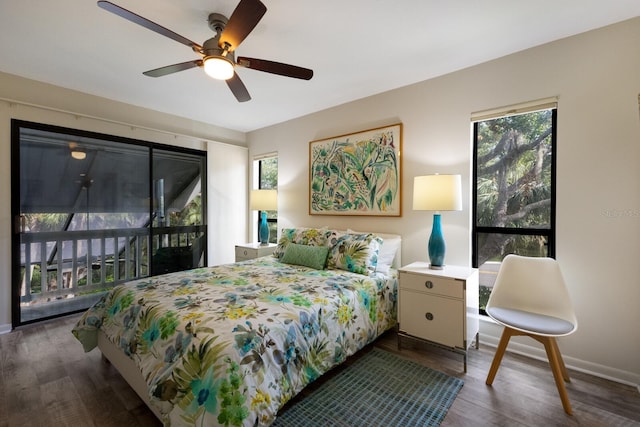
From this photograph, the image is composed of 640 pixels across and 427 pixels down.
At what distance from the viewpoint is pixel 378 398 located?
1754 millimetres

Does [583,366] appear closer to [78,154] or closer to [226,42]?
[226,42]

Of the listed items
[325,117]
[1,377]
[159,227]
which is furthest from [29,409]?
[325,117]

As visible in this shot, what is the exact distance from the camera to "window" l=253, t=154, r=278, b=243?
4430 mm

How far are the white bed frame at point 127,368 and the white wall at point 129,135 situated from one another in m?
1.59

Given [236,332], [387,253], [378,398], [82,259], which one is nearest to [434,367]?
[378,398]

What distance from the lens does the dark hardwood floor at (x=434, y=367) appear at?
5.16 feet

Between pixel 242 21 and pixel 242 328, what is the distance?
1.65 meters

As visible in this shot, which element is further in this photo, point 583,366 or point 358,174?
point 358,174

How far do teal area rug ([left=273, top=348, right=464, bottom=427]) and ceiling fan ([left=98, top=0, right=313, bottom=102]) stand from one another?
7.14 ft

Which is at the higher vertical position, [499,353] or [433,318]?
[433,318]

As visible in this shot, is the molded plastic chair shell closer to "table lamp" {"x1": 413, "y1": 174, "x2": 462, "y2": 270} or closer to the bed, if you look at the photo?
"table lamp" {"x1": 413, "y1": 174, "x2": 462, "y2": 270}

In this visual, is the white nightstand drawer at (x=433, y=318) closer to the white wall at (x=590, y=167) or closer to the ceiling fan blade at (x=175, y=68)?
the white wall at (x=590, y=167)

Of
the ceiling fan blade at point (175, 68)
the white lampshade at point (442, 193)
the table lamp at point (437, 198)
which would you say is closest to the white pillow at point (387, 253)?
the table lamp at point (437, 198)

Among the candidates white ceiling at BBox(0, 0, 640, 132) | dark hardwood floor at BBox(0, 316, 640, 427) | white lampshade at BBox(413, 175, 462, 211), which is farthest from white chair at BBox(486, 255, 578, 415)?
white ceiling at BBox(0, 0, 640, 132)
